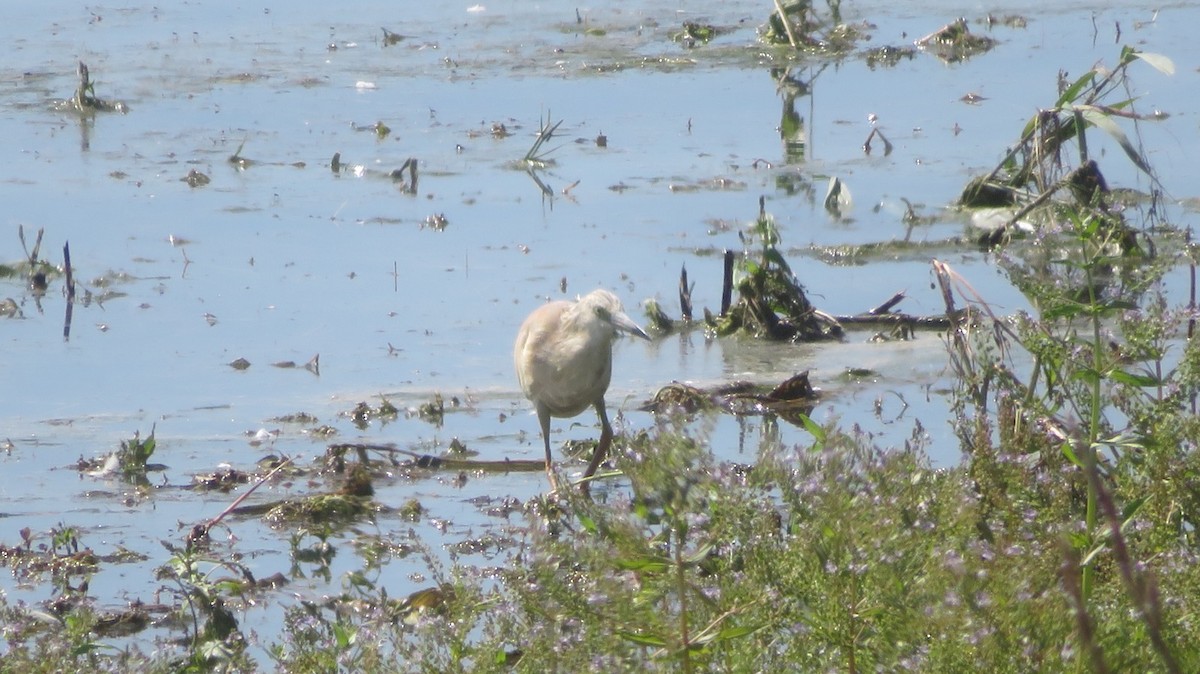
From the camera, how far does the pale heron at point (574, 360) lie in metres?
7.10

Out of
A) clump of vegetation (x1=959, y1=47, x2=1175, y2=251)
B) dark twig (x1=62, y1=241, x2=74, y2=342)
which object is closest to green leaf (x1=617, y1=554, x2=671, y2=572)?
clump of vegetation (x1=959, y1=47, x2=1175, y2=251)

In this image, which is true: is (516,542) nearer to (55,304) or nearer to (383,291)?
(383,291)

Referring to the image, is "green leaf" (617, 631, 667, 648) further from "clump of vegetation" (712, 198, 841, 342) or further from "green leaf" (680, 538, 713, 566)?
"clump of vegetation" (712, 198, 841, 342)

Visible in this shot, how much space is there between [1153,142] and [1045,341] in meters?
8.31

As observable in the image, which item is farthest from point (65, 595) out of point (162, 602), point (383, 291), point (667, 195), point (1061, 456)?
point (667, 195)

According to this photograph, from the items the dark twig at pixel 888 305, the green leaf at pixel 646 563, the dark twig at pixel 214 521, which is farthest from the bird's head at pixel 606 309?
the green leaf at pixel 646 563

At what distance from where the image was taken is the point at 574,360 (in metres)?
7.09

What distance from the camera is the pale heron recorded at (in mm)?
7102

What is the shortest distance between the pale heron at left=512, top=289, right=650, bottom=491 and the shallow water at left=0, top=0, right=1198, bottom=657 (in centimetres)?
30

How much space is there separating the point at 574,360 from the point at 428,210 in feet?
14.0

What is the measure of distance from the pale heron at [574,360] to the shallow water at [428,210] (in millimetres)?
301

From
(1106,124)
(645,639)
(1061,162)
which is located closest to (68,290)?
(1106,124)

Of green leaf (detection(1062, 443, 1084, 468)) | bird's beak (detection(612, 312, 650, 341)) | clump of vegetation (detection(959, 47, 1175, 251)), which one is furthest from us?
clump of vegetation (detection(959, 47, 1175, 251))

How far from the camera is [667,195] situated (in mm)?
11297
